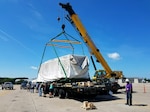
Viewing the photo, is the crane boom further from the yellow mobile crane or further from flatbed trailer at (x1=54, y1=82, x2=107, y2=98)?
flatbed trailer at (x1=54, y1=82, x2=107, y2=98)

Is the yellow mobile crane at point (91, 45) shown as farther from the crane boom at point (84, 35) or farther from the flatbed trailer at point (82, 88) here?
the flatbed trailer at point (82, 88)

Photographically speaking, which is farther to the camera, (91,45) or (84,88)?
(91,45)

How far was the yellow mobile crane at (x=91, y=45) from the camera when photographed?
26148 millimetres

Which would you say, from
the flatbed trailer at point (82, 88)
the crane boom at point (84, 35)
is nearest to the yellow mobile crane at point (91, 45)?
the crane boom at point (84, 35)

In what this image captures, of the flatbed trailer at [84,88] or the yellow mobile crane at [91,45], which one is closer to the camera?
the flatbed trailer at [84,88]

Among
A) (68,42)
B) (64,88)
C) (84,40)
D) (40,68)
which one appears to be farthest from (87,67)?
(40,68)

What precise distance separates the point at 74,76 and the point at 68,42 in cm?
498

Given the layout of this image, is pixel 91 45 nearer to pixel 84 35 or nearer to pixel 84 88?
pixel 84 35

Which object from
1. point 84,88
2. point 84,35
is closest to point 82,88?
point 84,88

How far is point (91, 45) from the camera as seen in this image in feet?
89.9

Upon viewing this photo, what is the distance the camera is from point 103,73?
3023cm

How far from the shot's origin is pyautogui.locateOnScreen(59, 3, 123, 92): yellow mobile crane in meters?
26.1

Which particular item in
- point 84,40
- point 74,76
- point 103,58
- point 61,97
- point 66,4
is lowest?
point 61,97

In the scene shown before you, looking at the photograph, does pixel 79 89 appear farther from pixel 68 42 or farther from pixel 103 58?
pixel 103 58
